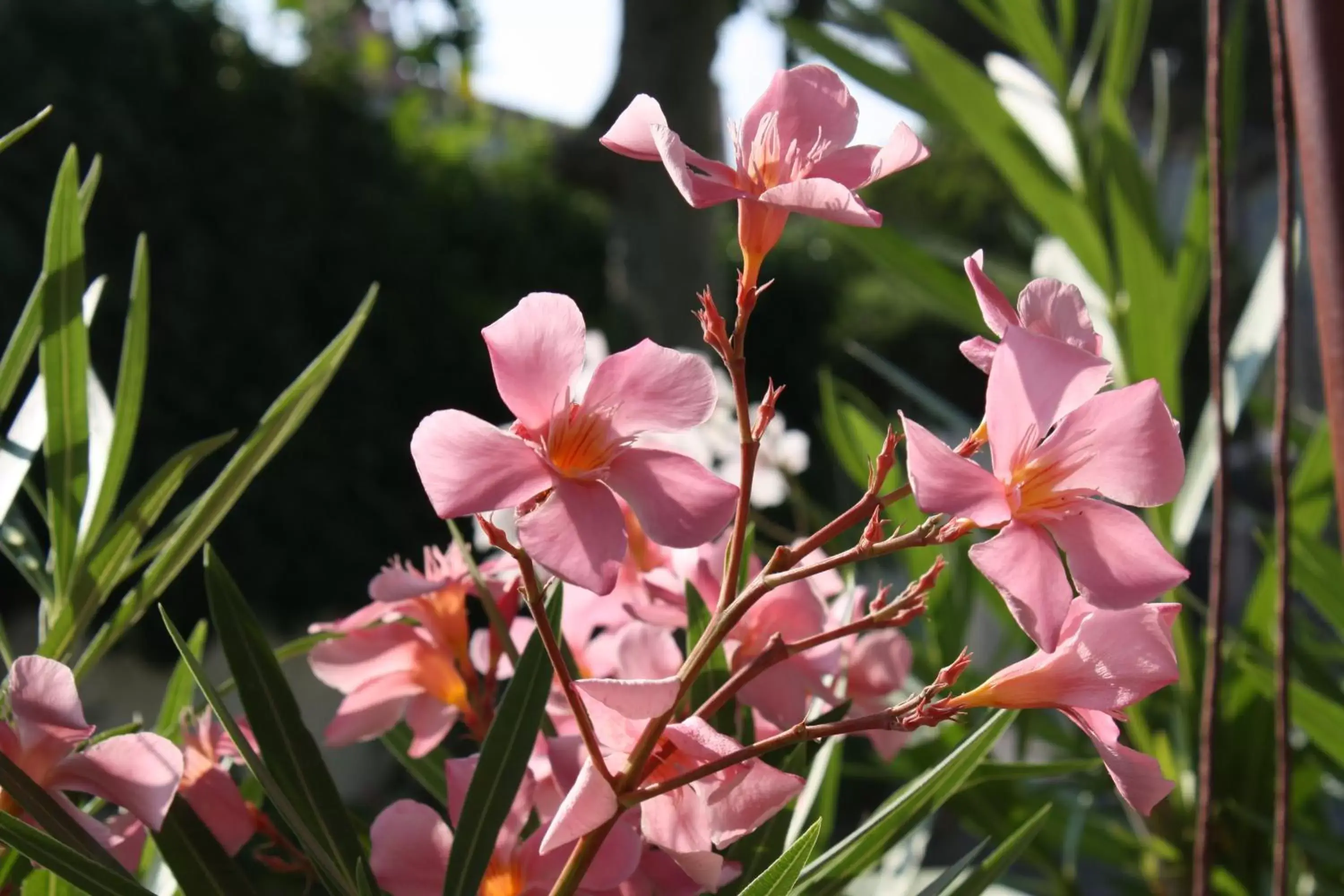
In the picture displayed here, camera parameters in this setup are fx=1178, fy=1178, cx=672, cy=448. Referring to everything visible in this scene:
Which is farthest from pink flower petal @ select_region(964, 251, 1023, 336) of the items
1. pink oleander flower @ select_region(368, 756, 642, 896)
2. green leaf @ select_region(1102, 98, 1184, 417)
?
green leaf @ select_region(1102, 98, 1184, 417)

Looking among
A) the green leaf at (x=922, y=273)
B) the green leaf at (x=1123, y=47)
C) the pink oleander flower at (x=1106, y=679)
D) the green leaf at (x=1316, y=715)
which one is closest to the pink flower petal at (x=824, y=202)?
the pink oleander flower at (x=1106, y=679)

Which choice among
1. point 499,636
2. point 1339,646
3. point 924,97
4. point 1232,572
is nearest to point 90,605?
point 499,636

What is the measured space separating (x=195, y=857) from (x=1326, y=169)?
0.47 metres

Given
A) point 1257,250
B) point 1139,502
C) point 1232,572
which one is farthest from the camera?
point 1257,250

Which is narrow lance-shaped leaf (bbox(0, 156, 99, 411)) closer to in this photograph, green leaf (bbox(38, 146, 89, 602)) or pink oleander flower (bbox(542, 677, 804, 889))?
green leaf (bbox(38, 146, 89, 602))

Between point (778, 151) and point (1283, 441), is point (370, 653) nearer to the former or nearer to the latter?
point (778, 151)

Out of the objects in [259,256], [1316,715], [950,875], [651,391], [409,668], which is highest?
[259,256]

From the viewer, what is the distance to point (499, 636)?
45cm

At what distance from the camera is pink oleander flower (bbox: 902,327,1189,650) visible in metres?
0.29

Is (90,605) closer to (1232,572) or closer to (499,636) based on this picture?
(499,636)

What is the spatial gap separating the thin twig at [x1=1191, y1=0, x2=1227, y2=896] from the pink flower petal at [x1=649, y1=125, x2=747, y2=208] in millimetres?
254

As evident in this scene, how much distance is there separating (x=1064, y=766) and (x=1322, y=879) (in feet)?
1.42

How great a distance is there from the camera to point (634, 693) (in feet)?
0.99

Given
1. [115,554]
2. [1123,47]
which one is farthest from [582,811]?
[1123,47]
